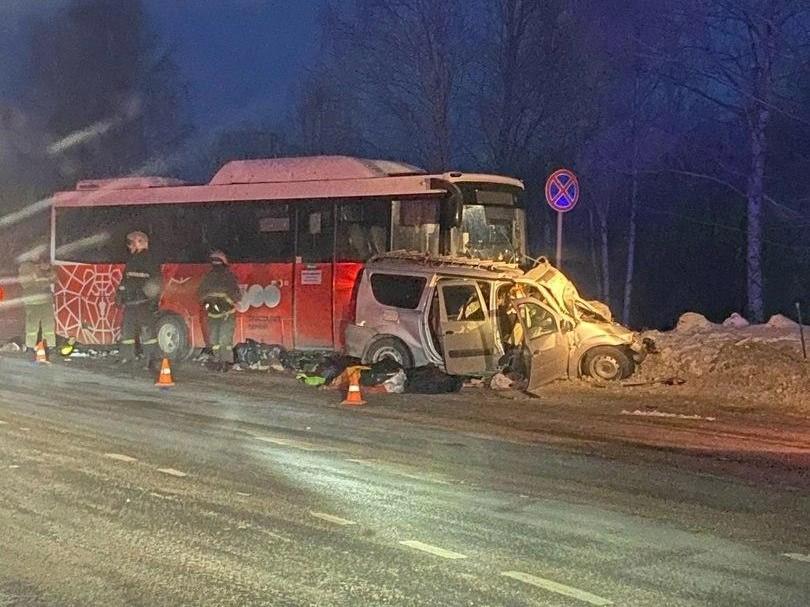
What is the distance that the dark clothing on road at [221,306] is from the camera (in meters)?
21.6

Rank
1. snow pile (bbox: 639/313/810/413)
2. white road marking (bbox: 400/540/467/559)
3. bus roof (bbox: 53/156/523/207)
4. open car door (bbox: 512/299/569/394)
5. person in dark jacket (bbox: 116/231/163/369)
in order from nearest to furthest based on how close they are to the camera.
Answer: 1. white road marking (bbox: 400/540/467/559)
2. snow pile (bbox: 639/313/810/413)
3. open car door (bbox: 512/299/569/394)
4. bus roof (bbox: 53/156/523/207)
5. person in dark jacket (bbox: 116/231/163/369)

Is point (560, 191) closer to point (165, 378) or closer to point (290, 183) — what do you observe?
point (290, 183)

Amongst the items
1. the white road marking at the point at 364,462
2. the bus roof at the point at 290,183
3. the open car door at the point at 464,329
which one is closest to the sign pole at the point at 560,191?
the open car door at the point at 464,329

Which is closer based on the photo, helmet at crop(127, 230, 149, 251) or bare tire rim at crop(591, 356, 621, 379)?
bare tire rim at crop(591, 356, 621, 379)

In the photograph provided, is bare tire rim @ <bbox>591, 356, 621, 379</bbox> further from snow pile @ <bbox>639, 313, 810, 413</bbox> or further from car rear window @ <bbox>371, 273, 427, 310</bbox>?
car rear window @ <bbox>371, 273, 427, 310</bbox>

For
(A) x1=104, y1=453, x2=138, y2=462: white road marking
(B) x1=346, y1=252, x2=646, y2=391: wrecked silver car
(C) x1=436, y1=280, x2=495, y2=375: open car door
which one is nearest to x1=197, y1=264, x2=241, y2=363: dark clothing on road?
(B) x1=346, y1=252, x2=646, y2=391: wrecked silver car

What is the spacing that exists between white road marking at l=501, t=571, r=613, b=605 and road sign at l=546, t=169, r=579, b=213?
1203cm

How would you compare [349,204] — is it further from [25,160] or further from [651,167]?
[25,160]

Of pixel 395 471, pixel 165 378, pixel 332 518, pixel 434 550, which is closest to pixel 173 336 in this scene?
pixel 165 378

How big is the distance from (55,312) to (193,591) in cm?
1931

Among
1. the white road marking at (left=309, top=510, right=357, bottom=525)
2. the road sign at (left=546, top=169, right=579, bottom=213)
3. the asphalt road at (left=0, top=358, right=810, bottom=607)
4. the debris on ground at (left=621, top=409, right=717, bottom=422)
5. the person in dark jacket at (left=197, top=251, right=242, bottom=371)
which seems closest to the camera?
the asphalt road at (left=0, top=358, right=810, bottom=607)

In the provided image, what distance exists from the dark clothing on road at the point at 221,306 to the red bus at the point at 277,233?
0.92 feet

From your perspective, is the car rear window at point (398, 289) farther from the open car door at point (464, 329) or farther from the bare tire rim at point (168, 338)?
the bare tire rim at point (168, 338)

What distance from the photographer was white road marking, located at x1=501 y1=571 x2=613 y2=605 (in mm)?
6340
